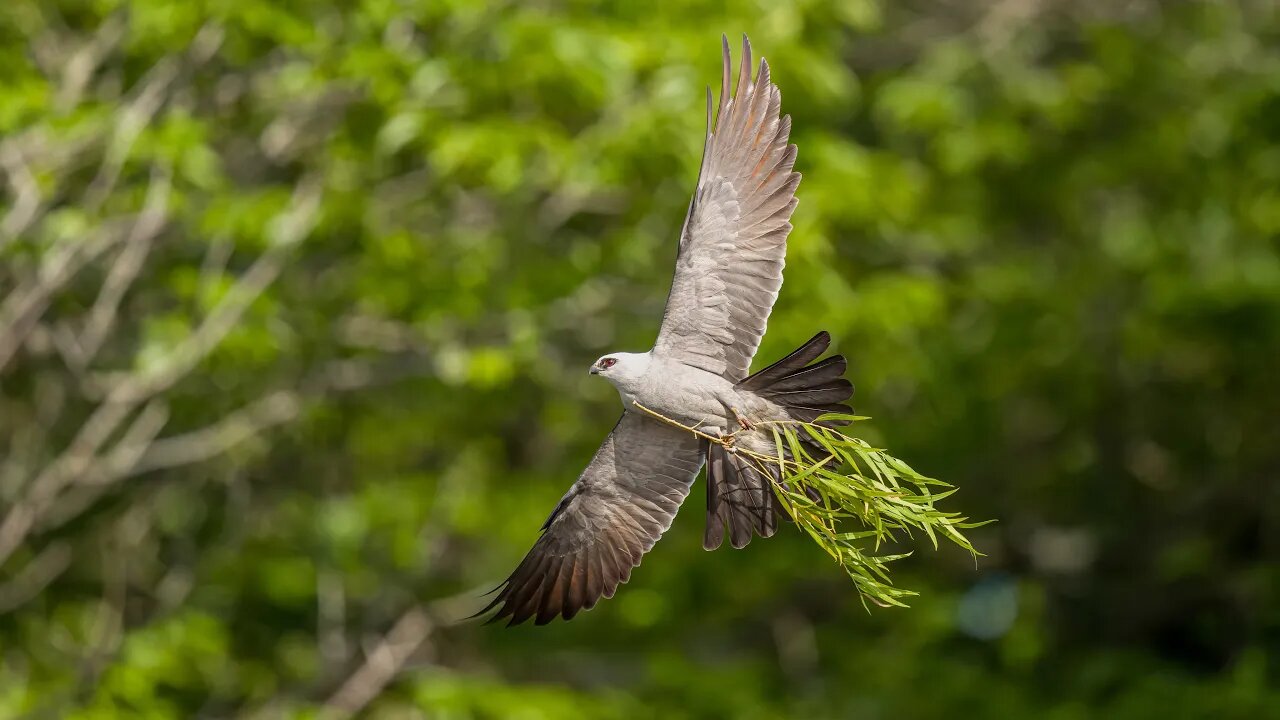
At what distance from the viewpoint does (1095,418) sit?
12.1 meters

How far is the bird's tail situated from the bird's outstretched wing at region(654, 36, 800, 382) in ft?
0.85

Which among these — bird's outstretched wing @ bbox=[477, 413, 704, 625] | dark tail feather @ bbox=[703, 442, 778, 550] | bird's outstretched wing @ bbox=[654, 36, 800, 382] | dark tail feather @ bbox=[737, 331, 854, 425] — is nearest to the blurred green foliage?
bird's outstretched wing @ bbox=[477, 413, 704, 625]

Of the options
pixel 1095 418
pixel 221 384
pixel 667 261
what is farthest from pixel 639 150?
pixel 1095 418

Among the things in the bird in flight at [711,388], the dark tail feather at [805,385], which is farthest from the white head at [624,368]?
the dark tail feather at [805,385]

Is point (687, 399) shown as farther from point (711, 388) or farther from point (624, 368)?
point (624, 368)

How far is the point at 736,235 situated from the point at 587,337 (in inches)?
195

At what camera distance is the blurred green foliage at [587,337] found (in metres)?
7.95

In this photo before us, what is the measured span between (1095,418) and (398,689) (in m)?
5.62

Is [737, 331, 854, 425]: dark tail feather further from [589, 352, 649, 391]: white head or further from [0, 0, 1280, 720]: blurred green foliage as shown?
[0, 0, 1280, 720]: blurred green foliage

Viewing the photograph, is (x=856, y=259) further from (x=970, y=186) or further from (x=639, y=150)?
(x=639, y=150)

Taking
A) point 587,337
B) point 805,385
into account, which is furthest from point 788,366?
point 587,337

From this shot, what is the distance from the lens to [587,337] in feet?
30.8

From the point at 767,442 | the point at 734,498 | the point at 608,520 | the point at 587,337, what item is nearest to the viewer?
the point at 767,442

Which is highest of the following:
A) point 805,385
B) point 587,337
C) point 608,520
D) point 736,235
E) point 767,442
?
point 736,235
